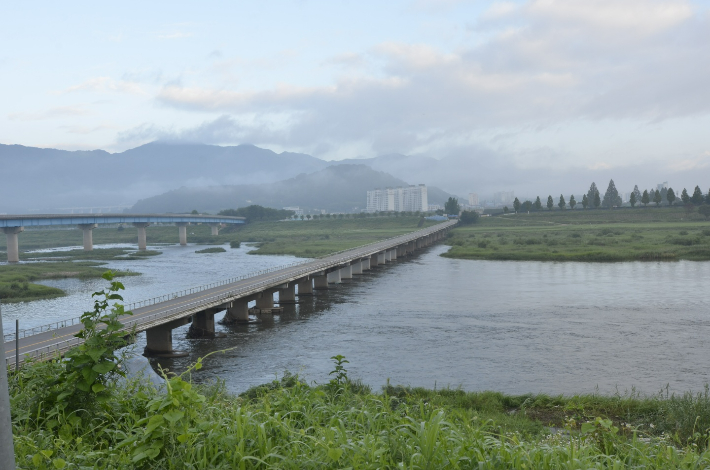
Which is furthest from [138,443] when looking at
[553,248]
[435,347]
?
[553,248]

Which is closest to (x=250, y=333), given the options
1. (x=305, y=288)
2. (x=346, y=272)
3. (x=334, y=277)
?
(x=305, y=288)

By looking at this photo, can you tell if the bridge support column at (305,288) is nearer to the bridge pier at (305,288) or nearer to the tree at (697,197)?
the bridge pier at (305,288)

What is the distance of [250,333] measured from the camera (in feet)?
142

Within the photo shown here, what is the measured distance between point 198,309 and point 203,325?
291 centimetres

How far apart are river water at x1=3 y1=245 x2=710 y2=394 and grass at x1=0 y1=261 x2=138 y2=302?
321 centimetres

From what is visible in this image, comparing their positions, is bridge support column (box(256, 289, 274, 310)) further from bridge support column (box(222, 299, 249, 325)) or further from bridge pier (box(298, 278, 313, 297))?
bridge pier (box(298, 278, 313, 297))

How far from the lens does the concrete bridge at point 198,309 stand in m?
29.1

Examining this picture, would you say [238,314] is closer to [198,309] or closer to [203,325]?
[203,325]

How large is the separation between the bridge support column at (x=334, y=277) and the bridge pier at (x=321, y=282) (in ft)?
13.0

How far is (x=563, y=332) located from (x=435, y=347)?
9394 millimetres

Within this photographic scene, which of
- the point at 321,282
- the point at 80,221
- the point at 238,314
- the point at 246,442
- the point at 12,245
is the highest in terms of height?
the point at 80,221

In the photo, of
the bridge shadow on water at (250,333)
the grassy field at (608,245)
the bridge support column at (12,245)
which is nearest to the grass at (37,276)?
the bridge support column at (12,245)

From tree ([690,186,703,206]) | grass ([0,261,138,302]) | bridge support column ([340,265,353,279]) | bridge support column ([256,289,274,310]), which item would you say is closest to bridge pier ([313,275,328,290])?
bridge support column ([340,265,353,279])

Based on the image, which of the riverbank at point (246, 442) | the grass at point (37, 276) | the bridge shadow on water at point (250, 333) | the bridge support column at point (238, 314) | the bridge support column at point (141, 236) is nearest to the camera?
the riverbank at point (246, 442)
